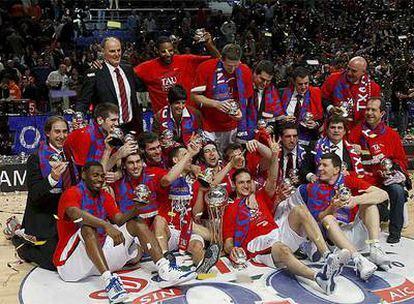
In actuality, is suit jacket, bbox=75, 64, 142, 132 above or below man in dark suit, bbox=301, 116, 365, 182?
above

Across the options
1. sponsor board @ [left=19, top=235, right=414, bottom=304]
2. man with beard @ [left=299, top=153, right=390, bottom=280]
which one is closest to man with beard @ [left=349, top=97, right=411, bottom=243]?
man with beard @ [left=299, top=153, right=390, bottom=280]

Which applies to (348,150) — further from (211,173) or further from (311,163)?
(211,173)

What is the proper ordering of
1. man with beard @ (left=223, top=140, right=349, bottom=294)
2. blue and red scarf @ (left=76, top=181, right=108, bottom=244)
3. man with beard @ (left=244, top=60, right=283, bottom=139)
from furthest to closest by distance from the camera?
man with beard @ (left=244, top=60, right=283, bottom=139) < man with beard @ (left=223, top=140, right=349, bottom=294) < blue and red scarf @ (left=76, top=181, right=108, bottom=244)

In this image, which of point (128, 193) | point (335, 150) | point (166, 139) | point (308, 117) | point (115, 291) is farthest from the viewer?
point (308, 117)

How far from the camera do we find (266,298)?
13.9 ft

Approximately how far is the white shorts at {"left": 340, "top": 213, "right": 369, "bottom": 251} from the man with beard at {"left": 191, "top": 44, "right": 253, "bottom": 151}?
135 centimetres

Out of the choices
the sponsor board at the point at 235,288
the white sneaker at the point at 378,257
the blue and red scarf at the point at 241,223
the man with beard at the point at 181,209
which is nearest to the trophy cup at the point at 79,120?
the man with beard at the point at 181,209

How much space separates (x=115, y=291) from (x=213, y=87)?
91.9 inches

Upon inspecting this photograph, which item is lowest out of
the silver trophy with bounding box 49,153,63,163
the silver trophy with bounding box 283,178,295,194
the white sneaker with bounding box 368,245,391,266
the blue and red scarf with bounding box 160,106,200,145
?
the white sneaker with bounding box 368,245,391,266

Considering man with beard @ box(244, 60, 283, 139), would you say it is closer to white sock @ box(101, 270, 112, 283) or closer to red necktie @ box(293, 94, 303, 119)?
red necktie @ box(293, 94, 303, 119)

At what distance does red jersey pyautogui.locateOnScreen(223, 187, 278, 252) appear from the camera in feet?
15.7

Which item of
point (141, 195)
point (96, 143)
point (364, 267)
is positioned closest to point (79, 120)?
point (96, 143)

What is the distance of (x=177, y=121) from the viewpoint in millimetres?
5625

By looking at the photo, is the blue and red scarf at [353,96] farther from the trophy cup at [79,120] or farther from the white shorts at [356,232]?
the trophy cup at [79,120]
